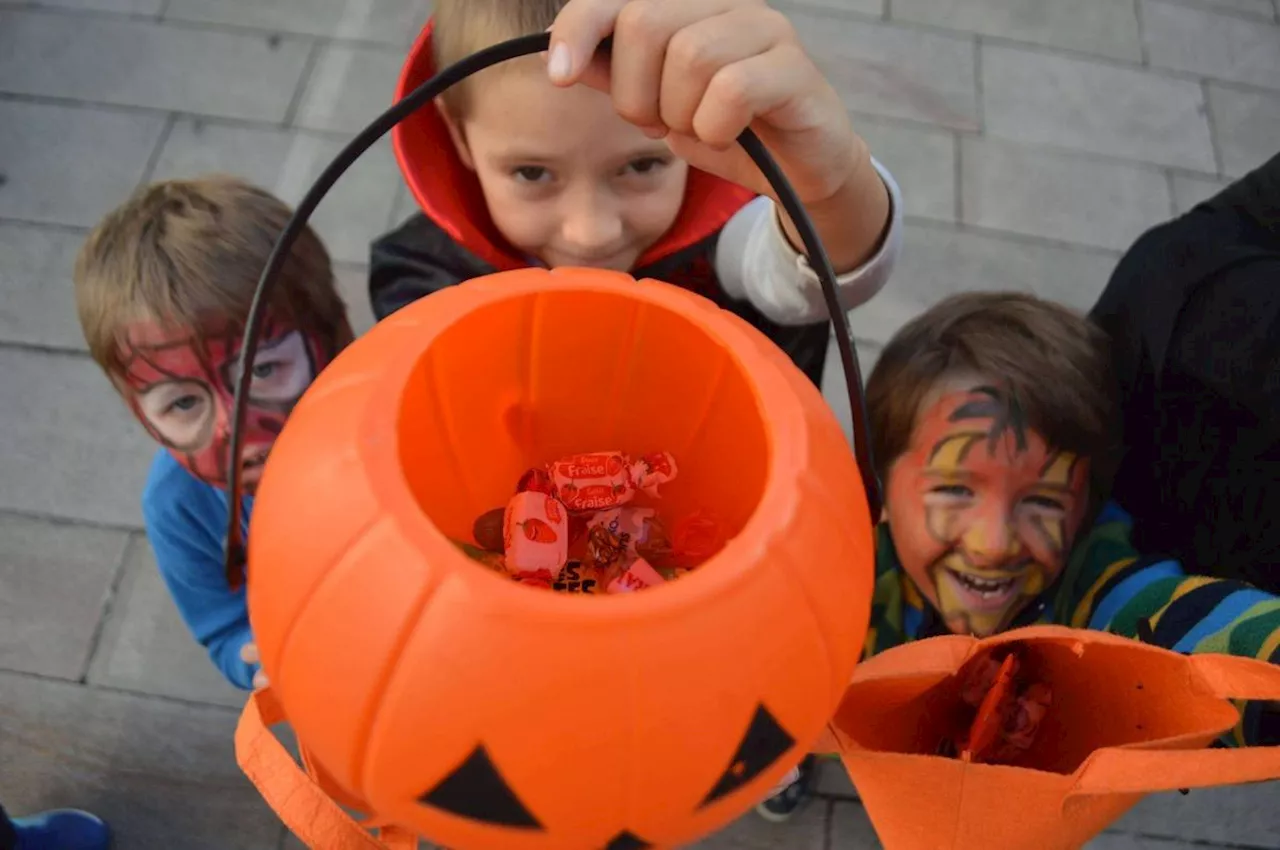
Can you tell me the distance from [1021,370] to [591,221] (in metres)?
0.44

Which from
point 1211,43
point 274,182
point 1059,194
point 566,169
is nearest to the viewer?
point 566,169

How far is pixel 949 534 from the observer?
888 millimetres

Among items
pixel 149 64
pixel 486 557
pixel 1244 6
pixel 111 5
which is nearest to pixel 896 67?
pixel 1244 6

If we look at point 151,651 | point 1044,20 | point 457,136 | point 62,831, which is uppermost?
point 1044,20

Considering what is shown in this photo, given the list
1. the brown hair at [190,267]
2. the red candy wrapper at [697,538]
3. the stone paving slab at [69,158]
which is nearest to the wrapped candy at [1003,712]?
the red candy wrapper at [697,538]

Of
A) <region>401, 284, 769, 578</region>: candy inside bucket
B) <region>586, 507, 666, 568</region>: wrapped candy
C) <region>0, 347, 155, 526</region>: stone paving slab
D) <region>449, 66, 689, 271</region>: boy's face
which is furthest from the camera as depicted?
<region>0, 347, 155, 526</region>: stone paving slab

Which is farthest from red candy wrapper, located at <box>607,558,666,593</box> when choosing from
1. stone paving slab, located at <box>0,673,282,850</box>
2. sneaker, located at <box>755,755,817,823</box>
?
stone paving slab, located at <box>0,673,282,850</box>

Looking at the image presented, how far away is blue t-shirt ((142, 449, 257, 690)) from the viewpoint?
95 cm

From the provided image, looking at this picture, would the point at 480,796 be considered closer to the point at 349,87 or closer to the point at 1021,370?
the point at 1021,370

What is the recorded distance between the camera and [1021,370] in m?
0.91

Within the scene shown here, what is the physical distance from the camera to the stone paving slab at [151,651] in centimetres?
123

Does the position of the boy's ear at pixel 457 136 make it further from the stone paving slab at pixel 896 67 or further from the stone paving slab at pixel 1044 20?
the stone paving slab at pixel 1044 20

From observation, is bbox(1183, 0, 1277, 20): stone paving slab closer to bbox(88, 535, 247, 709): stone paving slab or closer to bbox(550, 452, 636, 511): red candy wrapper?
bbox(550, 452, 636, 511): red candy wrapper

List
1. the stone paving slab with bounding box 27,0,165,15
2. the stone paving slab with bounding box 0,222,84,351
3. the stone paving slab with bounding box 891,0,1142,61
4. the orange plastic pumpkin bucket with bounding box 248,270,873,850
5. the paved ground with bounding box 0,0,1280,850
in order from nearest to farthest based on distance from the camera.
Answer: the orange plastic pumpkin bucket with bounding box 248,270,873,850 → the paved ground with bounding box 0,0,1280,850 → the stone paving slab with bounding box 0,222,84,351 → the stone paving slab with bounding box 27,0,165,15 → the stone paving slab with bounding box 891,0,1142,61
